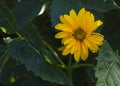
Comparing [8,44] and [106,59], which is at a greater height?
[8,44]

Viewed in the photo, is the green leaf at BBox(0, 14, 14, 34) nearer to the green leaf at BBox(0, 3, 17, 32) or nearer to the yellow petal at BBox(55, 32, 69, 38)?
the green leaf at BBox(0, 3, 17, 32)

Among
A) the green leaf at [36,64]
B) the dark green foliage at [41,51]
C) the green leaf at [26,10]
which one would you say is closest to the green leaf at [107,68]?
the dark green foliage at [41,51]

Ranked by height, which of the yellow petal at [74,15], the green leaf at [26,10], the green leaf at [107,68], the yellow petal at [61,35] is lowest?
the green leaf at [107,68]

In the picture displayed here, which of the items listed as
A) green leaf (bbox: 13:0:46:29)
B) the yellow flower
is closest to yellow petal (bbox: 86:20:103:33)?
the yellow flower

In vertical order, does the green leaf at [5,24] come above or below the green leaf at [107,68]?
above

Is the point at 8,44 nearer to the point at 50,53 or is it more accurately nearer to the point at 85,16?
the point at 50,53

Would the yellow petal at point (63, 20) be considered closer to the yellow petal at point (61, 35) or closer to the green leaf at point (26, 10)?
the yellow petal at point (61, 35)

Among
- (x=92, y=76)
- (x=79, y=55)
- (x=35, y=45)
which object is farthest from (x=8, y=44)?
(x=92, y=76)
